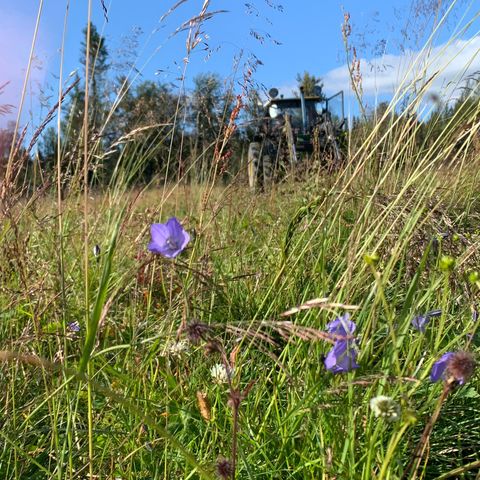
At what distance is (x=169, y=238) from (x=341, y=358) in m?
0.29

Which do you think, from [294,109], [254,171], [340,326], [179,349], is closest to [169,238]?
[340,326]

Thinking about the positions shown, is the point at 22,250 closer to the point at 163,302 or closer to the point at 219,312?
the point at 219,312

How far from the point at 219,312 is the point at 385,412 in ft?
2.95

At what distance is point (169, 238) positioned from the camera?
76 cm

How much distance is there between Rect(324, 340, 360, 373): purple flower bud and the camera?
2.49 feet

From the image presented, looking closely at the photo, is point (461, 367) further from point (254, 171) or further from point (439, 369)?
point (254, 171)

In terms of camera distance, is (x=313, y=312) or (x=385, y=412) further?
(x=313, y=312)

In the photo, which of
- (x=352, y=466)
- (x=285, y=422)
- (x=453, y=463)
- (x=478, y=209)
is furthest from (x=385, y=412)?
(x=478, y=209)

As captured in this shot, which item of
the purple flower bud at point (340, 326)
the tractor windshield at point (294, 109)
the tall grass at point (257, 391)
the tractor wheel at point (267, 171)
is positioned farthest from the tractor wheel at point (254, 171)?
the tractor windshield at point (294, 109)

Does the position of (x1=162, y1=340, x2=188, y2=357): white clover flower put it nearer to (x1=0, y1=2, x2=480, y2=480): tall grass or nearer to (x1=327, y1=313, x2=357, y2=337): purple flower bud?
(x1=0, y1=2, x2=480, y2=480): tall grass

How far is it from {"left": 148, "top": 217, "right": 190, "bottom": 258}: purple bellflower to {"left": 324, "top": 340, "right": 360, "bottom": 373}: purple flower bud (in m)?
0.25

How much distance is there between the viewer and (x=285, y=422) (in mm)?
914

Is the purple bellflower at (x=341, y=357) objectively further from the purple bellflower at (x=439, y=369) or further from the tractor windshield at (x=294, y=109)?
the tractor windshield at (x=294, y=109)

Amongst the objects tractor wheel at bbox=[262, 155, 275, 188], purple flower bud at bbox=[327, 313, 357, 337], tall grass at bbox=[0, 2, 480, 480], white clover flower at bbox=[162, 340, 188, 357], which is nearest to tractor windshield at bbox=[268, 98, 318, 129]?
tractor wheel at bbox=[262, 155, 275, 188]
